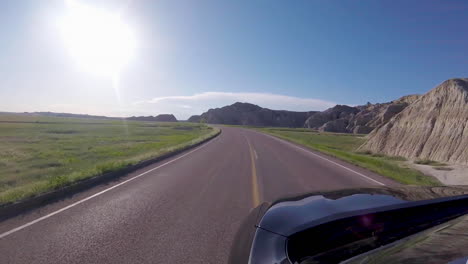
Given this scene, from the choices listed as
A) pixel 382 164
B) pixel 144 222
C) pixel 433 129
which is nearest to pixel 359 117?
pixel 433 129

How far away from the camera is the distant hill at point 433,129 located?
21531 mm

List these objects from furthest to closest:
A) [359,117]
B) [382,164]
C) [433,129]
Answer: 1. [359,117]
2. [433,129]
3. [382,164]

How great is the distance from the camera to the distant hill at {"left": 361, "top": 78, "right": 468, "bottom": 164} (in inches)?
848

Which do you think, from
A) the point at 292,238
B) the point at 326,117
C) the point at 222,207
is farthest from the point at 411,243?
the point at 326,117

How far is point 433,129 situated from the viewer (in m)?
24.5

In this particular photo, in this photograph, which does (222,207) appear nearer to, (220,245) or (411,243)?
(220,245)

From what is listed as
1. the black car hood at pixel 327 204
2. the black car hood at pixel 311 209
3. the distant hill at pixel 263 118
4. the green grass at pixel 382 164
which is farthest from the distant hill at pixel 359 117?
the black car hood at pixel 311 209

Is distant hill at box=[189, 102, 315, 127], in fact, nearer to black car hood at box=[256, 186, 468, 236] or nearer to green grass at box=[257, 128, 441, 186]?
green grass at box=[257, 128, 441, 186]

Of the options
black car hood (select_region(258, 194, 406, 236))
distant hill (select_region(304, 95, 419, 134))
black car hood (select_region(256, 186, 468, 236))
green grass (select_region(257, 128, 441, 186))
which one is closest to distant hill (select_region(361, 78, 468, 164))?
green grass (select_region(257, 128, 441, 186))

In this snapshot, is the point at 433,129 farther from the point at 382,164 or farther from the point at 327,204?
the point at 327,204

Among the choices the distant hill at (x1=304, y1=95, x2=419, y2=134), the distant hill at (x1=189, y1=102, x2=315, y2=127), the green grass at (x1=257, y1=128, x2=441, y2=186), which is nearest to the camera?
the green grass at (x1=257, y1=128, x2=441, y2=186)

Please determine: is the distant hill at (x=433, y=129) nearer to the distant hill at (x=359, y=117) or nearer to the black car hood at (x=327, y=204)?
the distant hill at (x=359, y=117)

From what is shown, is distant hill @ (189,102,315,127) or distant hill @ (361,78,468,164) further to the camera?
distant hill @ (189,102,315,127)

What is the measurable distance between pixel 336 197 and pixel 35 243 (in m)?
4.47
